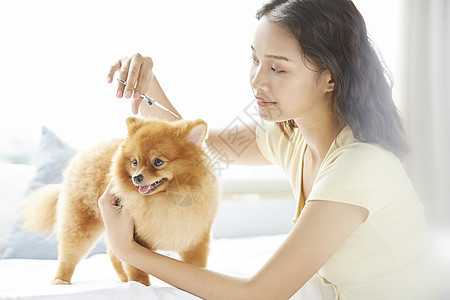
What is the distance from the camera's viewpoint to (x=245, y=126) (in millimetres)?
1608

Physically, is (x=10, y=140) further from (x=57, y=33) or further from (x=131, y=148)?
(x=131, y=148)

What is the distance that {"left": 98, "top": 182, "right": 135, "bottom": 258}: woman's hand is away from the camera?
0.98 meters

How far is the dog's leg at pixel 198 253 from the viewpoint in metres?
1.05

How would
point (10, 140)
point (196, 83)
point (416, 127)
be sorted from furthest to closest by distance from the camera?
point (416, 127) → point (196, 83) → point (10, 140)

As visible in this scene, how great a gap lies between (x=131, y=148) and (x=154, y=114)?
0.42 m

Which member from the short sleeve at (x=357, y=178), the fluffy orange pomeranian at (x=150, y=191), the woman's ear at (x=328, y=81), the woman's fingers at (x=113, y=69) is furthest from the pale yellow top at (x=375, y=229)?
the woman's fingers at (x=113, y=69)

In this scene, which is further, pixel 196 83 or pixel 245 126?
pixel 196 83

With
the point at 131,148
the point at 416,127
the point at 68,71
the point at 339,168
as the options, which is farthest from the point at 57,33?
the point at 416,127

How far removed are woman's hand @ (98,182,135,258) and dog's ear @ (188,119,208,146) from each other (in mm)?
215

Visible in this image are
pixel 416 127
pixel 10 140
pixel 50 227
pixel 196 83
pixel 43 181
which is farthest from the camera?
pixel 416 127

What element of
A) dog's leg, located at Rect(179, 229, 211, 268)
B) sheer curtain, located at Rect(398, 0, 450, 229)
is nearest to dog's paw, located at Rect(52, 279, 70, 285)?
dog's leg, located at Rect(179, 229, 211, 268)

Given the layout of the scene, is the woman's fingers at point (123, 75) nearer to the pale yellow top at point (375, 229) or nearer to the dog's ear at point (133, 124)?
the dog's ear at point (133, 124)

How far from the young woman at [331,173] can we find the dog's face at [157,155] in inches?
3.3

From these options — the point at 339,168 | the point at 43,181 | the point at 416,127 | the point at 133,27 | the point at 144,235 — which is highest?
the point at 133,27
